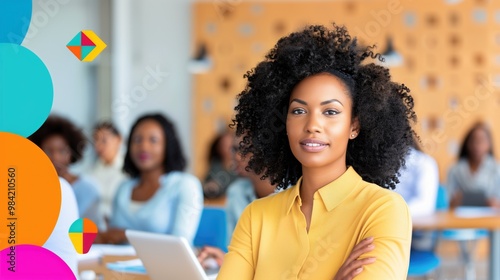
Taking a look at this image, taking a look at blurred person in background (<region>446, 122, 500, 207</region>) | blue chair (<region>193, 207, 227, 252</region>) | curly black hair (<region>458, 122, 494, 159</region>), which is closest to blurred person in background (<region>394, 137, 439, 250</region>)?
blurred person in background (<region>446, 122, 500, 207</region>)

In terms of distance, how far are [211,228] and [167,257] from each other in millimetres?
1919

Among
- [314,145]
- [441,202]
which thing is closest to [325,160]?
[314,145]

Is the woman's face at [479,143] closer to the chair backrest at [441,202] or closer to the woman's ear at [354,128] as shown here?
the chair backrest at [441,202]

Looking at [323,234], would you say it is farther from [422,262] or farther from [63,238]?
[422,262]

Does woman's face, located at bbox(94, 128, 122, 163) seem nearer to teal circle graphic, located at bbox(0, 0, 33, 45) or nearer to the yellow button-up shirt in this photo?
teal circle graphic, located at bbox(0, 0, 33, 45)

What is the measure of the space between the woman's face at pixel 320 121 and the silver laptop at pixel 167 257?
1.69 ft

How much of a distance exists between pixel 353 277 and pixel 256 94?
2.02 feet

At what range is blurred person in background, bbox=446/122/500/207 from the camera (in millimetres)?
6848

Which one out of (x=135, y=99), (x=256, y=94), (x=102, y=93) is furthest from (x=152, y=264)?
(x=135, y=99)

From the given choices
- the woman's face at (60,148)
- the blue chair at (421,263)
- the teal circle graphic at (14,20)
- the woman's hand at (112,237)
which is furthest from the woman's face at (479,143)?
the teal circle graphic at (14,20)

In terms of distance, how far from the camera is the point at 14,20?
Answer: 87.7 inches

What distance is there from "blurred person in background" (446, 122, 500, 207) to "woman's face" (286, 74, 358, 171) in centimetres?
504

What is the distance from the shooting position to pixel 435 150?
8.68 metres

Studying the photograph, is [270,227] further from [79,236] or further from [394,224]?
[79,236]
